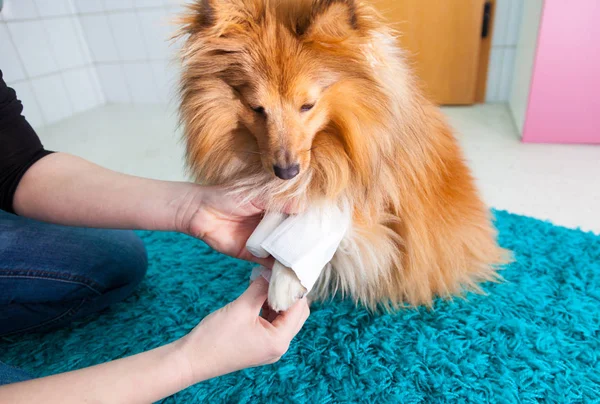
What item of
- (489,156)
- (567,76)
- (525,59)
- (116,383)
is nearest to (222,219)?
(116,383)

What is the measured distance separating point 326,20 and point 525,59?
209 cm

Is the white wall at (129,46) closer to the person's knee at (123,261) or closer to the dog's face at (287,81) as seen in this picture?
the person's knee at (123,261)

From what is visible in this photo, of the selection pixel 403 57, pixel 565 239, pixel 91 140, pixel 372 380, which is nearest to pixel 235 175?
pixel 403 57

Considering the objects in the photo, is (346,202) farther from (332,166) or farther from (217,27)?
(217,27)

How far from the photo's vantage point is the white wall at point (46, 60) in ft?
11.2

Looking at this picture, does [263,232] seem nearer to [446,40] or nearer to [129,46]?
[446,40]

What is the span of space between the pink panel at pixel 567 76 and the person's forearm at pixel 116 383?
7.65 feet

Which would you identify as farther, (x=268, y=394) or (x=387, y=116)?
(x=268, y=394)

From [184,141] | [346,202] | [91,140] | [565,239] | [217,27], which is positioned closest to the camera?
[217,27]

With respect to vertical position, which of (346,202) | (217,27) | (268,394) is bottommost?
(268,394)

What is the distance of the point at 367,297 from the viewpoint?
1319mm

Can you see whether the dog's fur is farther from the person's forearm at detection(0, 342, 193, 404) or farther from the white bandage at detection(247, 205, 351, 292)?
the person's forearm at detection(0, 342, 193, 404)

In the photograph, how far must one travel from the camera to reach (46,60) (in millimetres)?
3676

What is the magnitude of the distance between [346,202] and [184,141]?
0.50 m
